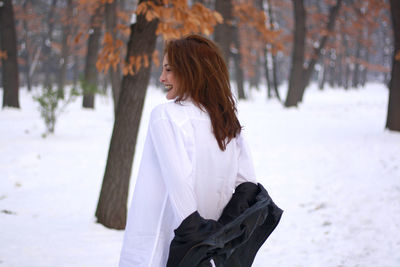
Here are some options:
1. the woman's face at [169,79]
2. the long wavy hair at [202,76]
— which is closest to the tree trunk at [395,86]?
the long wavy hair at [202,76]

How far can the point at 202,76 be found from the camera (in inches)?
74.2

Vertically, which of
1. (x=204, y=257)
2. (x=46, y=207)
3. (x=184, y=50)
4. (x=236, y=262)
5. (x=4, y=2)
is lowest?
(x=46, y=207)

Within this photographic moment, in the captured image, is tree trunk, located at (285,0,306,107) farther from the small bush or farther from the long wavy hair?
the long wavy hair

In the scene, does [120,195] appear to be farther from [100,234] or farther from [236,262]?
[236,262]

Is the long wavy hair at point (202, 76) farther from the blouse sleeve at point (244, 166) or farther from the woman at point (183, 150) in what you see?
the blouse sleeve at point (244, 166)

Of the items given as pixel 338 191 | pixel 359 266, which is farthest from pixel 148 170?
pixel 338 191

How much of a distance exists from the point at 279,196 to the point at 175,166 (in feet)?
16.0

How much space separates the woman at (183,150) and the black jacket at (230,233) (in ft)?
0.31

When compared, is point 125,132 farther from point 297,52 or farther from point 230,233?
point 297,52

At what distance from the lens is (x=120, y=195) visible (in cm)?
469

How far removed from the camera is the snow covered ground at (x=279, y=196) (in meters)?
4.07

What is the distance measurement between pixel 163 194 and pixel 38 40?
41.0 metres

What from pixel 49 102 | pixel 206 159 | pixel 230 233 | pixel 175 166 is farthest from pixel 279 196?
pixel 49 102

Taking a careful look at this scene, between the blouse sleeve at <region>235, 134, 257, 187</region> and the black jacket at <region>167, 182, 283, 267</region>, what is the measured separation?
0.21ft
